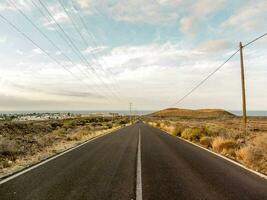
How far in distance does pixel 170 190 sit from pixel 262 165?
5.26 metres

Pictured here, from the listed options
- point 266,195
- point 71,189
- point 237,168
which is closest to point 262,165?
point 237,168

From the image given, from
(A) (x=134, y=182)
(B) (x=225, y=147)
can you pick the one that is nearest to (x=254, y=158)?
(B) (x=225, y=147)

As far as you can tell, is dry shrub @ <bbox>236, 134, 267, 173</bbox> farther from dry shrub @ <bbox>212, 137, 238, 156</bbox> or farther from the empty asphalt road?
dry shrub @ <bbox>212, 137, 238, 156</bbox>

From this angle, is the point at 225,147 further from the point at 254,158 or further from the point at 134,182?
the point at 134,182

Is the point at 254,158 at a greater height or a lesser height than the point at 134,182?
greater

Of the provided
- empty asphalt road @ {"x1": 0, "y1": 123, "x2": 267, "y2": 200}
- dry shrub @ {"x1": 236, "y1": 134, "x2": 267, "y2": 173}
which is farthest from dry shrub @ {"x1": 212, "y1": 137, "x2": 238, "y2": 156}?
empty asphalt road @ {"x1": 0, "y1": 123, "x2": 267, "y2": 200}

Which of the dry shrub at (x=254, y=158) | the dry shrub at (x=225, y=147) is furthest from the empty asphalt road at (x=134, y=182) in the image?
the dry shrub at (x=225, y=147)

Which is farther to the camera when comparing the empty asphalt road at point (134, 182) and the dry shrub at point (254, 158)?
the dry shrub at point (254, 158)

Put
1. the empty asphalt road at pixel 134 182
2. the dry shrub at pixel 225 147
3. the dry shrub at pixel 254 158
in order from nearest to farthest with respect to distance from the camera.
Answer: the empty asphalt road at pixel 134 182, the dry shrub at pixel 254 158, the dry shrub at pixel 225 147

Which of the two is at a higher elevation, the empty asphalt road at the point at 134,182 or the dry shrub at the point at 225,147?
the dry shrub at the point at 225,147

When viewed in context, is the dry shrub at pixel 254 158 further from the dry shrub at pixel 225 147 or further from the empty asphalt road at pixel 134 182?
the dry shrub at pixel 225 147

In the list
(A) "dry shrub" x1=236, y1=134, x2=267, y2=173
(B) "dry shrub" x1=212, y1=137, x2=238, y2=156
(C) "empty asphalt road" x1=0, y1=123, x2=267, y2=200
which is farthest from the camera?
(B) "dry shrub" x1=212, y1=137, x2=238, y2=156

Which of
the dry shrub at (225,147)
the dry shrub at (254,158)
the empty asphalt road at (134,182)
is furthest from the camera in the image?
the dry shrub at (225,147)

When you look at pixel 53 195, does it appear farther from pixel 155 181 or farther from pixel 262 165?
pixel 262 165
